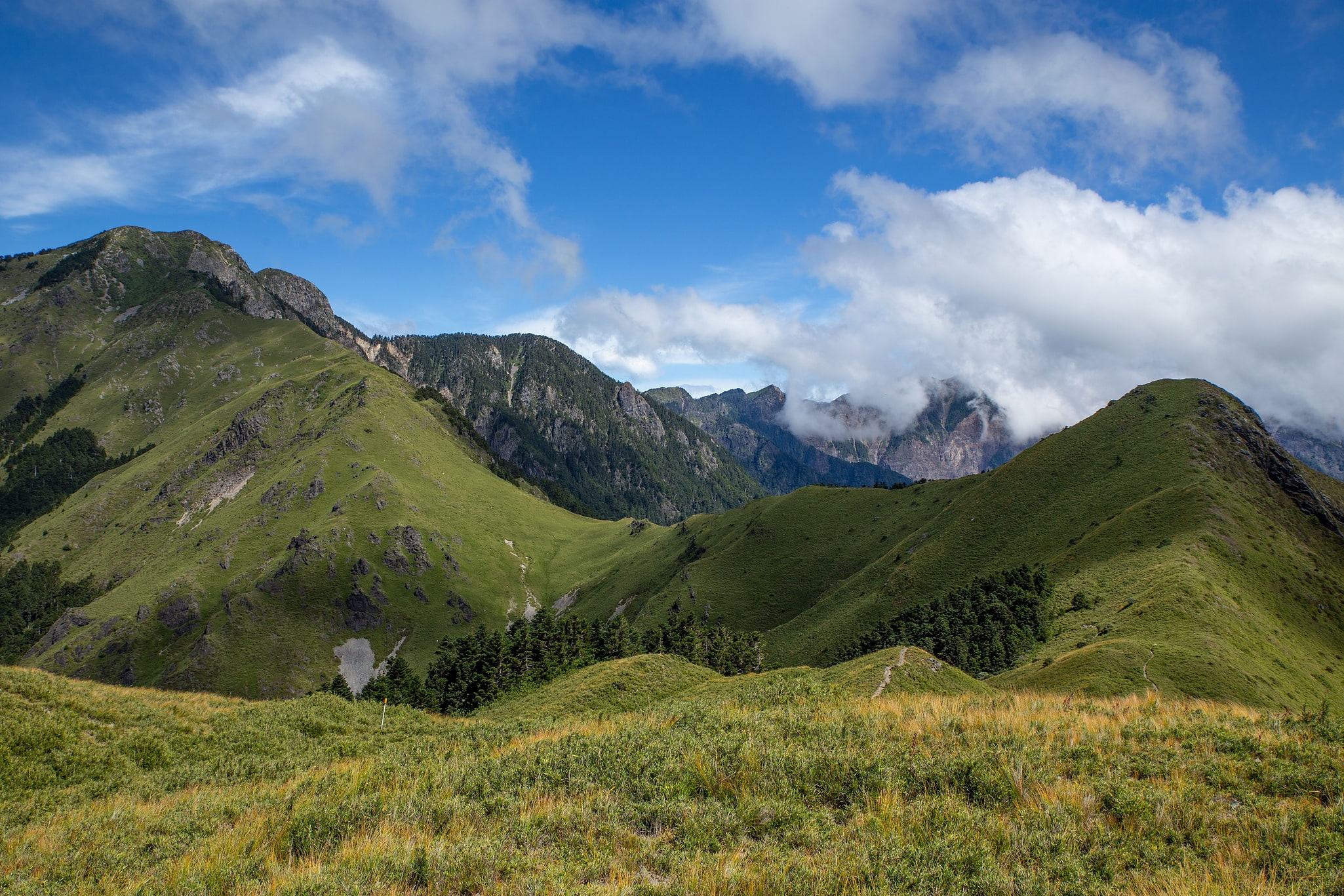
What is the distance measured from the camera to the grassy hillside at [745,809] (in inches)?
356

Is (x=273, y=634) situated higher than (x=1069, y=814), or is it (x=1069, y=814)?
(x=1069, y=814)

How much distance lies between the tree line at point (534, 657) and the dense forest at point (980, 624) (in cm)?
2039

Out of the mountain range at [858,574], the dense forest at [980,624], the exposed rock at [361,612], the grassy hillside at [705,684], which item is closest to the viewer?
the grassy hillside at [705,684]

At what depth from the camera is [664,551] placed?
176625 mm

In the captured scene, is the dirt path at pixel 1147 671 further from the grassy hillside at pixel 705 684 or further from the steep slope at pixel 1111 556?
the grassy hillside at pixel 705 684

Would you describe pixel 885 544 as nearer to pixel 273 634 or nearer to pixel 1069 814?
pixel 1069 814

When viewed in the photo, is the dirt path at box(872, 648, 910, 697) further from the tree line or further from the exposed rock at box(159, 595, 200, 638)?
the exposed rock at box(159, 595, 200, 638)

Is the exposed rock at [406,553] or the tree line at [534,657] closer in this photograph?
the tree line at [534,657]

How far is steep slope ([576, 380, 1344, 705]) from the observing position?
155 ft

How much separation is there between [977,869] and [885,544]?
120970 mm

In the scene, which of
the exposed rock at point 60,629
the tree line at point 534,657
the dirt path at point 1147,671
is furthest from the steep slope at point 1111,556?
the exposed rock at point 60,629

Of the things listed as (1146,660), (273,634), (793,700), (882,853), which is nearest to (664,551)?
(273,634)

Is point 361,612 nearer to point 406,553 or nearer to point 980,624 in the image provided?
point 406,553

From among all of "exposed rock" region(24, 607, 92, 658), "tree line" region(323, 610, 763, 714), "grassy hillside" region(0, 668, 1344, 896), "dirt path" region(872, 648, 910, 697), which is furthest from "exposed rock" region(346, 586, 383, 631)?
"dirt path" region(872, 648, 910, 697)
